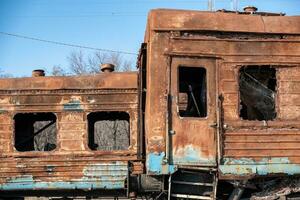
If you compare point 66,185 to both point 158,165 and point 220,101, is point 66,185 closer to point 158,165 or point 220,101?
point 158,165

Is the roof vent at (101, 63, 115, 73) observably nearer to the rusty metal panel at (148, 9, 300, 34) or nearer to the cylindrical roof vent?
the rusty metal panel at (148, 9, 300, 34)

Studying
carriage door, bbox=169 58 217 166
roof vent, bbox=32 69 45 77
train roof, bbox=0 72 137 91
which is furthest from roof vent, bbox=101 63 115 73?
carriage door, bbox=169 58 217 166

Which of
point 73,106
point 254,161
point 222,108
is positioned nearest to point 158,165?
point 222,108

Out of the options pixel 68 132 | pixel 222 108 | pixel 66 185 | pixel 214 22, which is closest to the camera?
pixel 222 108

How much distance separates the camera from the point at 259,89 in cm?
764

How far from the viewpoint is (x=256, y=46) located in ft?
24.1

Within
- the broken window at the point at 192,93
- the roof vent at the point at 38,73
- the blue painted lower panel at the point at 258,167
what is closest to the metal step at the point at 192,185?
the blue painted lower panel at the point at 258,167

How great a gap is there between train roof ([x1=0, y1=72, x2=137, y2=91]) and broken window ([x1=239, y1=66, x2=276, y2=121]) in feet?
7.89

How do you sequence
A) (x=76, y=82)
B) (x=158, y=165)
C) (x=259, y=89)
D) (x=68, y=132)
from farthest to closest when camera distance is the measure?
(x=76, y=82)
(x=68, y=132)
(x=259, y=89)
(x=158, y=165)

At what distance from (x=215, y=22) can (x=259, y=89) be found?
1317mm

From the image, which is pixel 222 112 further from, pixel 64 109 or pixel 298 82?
pixel 64 109

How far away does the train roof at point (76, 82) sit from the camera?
364 inches

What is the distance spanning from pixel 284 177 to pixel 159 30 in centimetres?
297

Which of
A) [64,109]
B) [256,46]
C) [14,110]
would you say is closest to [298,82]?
[256,46]
